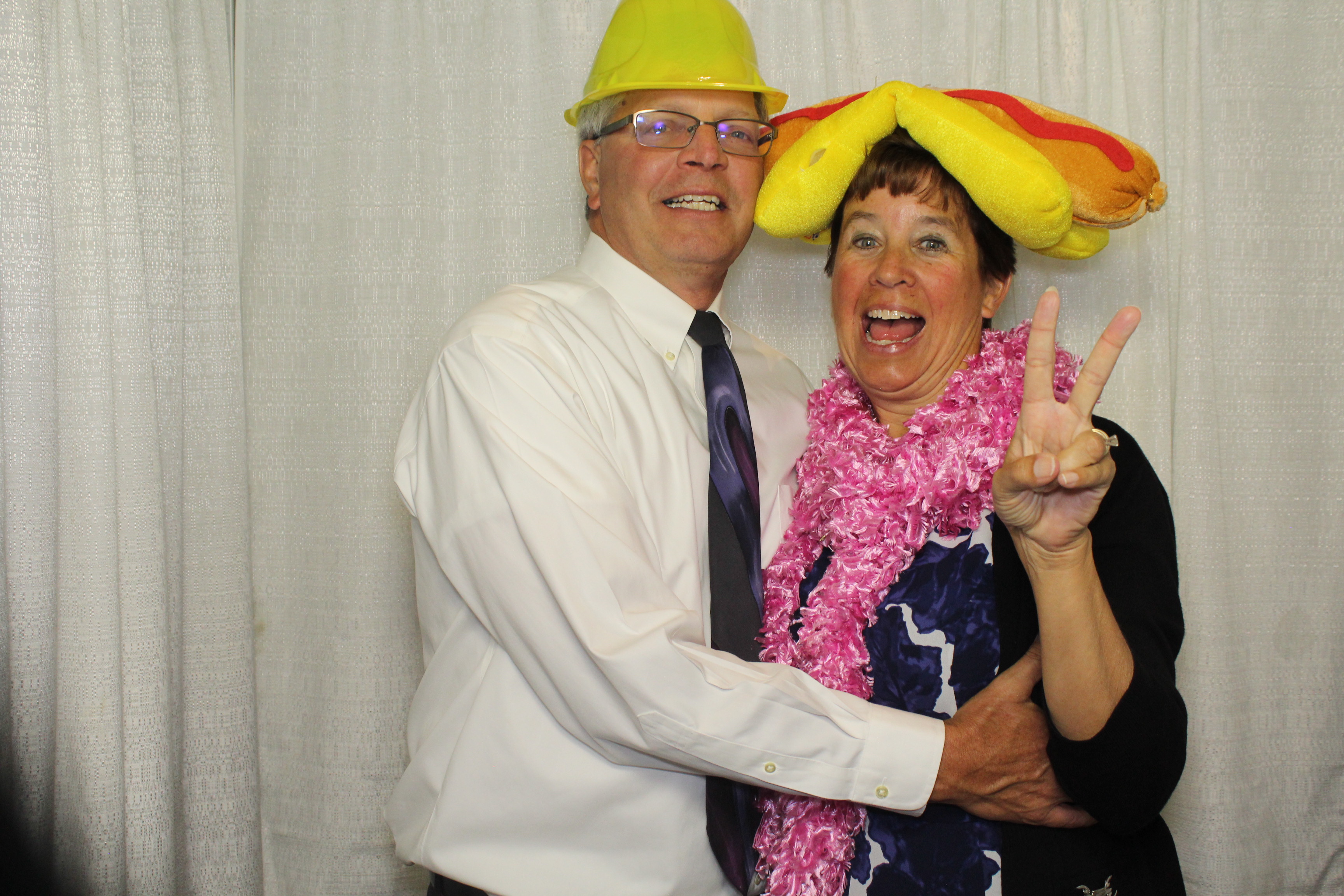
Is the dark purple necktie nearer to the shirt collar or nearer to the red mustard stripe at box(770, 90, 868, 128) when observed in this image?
the shirt collar

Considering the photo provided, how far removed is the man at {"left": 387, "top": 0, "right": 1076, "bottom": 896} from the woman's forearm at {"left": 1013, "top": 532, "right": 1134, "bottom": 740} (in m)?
0.09

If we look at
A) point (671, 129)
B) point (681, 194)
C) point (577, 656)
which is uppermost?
point (671, 129)

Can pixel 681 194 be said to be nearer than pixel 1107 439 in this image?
No

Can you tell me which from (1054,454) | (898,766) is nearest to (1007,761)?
(898,766)

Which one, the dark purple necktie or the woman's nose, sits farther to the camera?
the woman's nose

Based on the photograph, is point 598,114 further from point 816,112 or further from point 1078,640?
point 1078,640

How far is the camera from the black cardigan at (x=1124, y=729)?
115 cm

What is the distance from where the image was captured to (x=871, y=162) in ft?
5.01

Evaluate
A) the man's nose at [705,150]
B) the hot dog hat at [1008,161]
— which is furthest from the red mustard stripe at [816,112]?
the man's nose at [705,150]

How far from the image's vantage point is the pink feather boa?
1.34m

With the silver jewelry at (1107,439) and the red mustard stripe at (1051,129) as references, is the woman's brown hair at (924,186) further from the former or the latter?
the silver jewelry at (1107,439)

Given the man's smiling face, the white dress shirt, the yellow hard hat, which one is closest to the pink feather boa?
the white dress shirt

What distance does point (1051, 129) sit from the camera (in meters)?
1.44

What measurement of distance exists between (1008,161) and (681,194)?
1.64 ft
